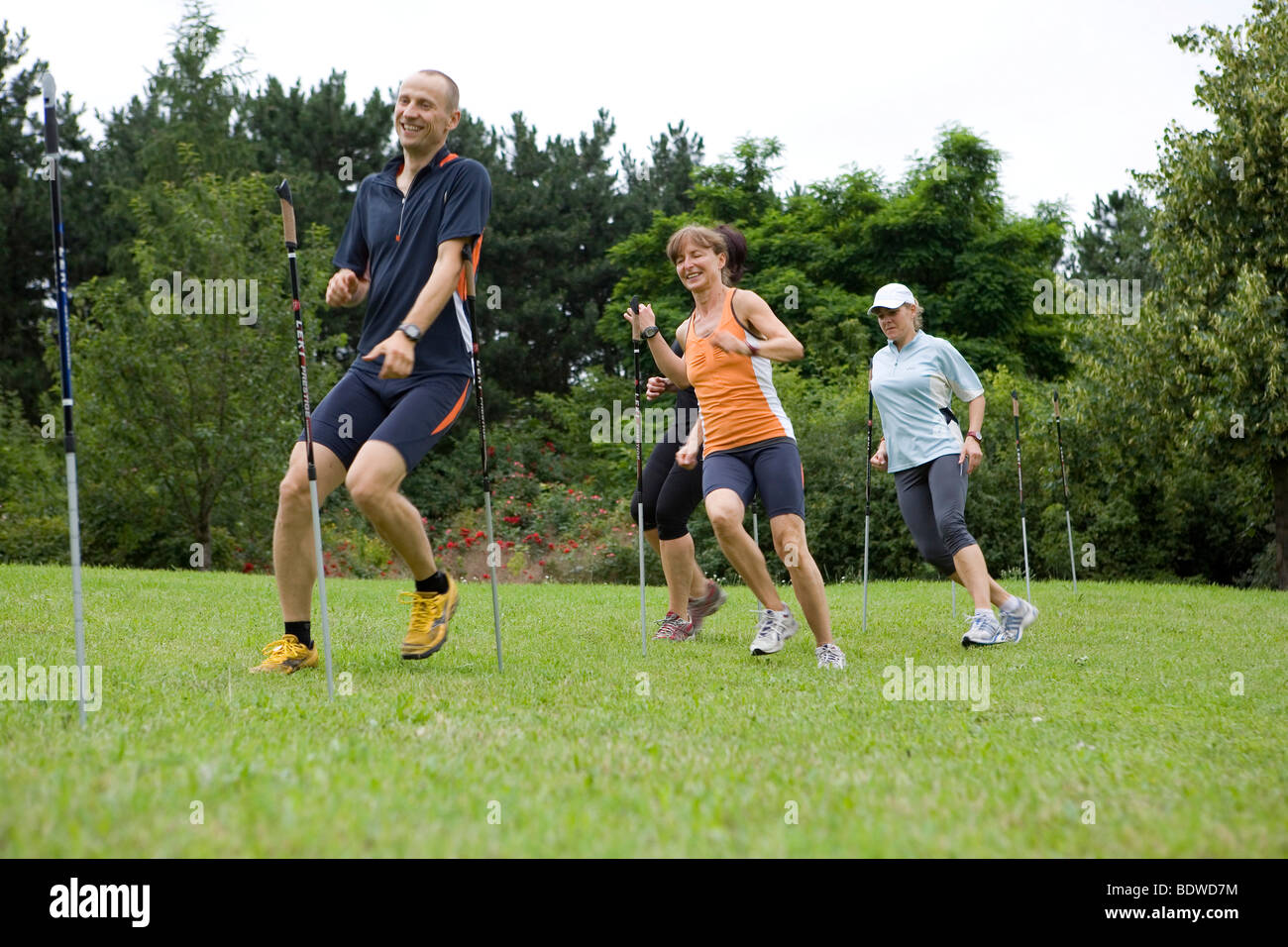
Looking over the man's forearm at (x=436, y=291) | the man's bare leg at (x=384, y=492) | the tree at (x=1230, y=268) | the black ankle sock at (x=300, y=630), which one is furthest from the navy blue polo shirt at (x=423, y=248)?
the tree at (x=1230, y=268)

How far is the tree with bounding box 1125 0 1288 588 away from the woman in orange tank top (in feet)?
39.0

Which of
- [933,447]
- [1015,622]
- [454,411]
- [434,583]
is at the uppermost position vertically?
[454,411]

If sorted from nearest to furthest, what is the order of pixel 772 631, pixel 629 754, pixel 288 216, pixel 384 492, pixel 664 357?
1. pixel 629 754
2. pixel 288 216
3. pixel 384 492
4. pixel 772 631
5. pixel 664 357

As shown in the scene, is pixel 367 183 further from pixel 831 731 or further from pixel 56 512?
pixel 56 512

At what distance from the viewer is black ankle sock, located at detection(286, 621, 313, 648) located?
18.4 ft

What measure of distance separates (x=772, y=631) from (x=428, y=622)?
2.19m

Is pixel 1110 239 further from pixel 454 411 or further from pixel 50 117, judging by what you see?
pixel 50 117

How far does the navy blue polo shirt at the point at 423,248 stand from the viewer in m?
5.47

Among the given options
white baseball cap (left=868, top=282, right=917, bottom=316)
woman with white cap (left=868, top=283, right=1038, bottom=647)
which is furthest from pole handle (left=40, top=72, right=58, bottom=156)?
white baseball cap (left=868, top=282, right=917, bottom=316)

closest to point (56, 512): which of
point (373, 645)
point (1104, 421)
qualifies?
point (373, 645)

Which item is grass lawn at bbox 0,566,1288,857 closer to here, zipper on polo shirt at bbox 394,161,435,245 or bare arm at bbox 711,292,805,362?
bare arm at bbox 711,292,805,362

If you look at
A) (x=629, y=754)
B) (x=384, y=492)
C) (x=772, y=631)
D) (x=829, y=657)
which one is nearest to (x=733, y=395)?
(x=772, y=631)

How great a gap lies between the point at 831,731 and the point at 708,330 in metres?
3.20

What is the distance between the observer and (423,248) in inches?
217
